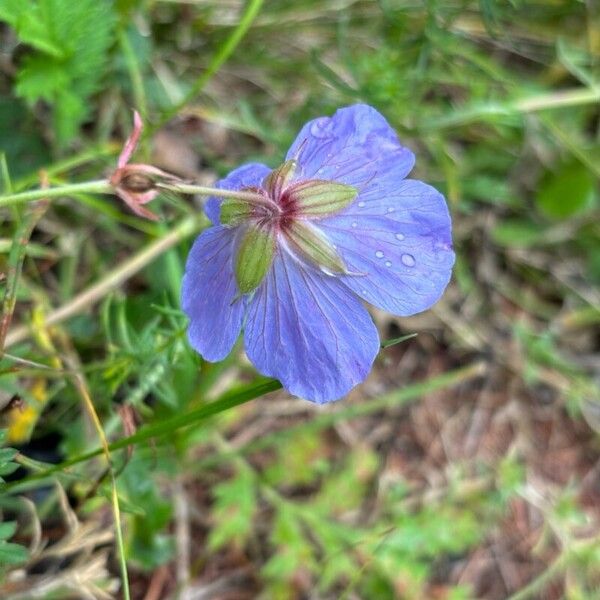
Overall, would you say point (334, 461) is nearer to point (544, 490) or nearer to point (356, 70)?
point (544, 490)

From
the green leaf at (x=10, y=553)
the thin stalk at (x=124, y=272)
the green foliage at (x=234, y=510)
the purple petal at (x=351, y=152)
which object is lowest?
the green foliage at (x=234, y=510)

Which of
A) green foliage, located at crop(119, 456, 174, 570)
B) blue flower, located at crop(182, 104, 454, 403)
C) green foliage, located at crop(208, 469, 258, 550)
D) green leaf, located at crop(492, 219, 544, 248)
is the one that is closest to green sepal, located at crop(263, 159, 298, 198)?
blue flower, located at crop(182, 104, 454, 403)

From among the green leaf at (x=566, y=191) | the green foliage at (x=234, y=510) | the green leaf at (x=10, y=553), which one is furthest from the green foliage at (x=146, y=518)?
the green leaf at (x=566, y=191)

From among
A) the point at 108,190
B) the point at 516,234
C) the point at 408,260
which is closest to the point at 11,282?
the point at 108,190

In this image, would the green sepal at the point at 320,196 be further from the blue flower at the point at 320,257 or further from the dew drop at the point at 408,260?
the dew drop at the point at 408,260

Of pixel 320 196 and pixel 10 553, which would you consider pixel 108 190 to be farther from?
pixel 10 553

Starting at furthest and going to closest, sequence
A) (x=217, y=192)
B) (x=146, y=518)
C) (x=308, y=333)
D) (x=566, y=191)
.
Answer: (x=566, y=191)
(x=146, y=518)
(x=308, y=333)
(x=217, y=192)
